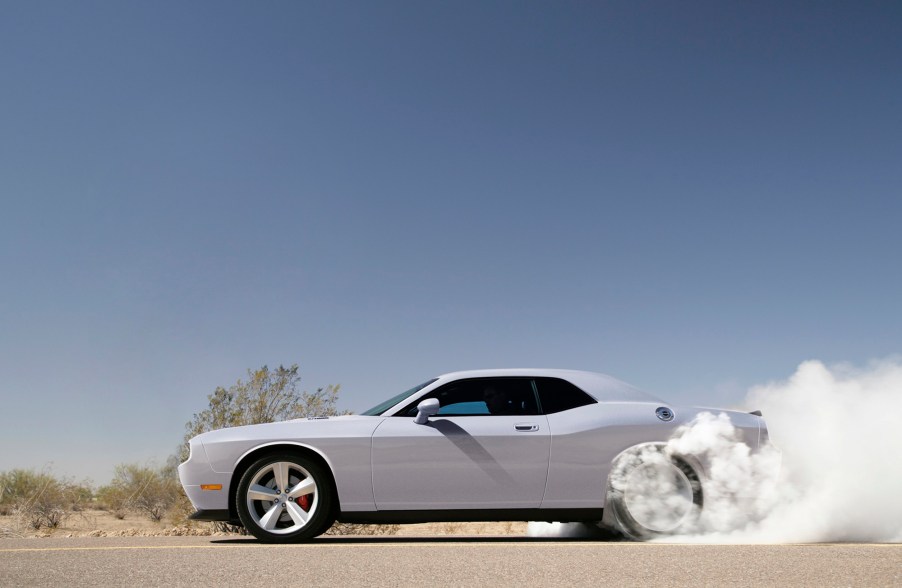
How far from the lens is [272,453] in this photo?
7324mm

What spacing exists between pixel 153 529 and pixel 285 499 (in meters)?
9.26

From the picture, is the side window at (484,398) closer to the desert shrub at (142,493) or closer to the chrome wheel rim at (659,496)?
the chrome wheel rim at (659,496)

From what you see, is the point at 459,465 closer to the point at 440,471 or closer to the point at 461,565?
the point at 440,471

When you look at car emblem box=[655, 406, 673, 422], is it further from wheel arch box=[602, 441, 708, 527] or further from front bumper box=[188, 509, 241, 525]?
front bumper box=[188, 509, 241, 525]

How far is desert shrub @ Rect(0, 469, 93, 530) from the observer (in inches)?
547

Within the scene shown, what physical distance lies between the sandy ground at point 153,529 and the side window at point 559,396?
2674mm

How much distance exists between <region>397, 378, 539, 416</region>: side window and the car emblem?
110cm

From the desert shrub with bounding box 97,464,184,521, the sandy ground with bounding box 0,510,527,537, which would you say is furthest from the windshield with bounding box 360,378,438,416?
the desert shrub with bounding box 97,464,184,521

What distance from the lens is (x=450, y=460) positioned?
7.20 meters

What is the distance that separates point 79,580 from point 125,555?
4.49 ft

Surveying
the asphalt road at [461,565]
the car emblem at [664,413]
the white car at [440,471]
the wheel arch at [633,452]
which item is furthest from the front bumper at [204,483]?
the car emblem at [664,413]

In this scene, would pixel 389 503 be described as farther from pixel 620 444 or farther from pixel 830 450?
pixel 830 450

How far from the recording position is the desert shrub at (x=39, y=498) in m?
13.9

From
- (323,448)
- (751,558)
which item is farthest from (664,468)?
(323,448)
